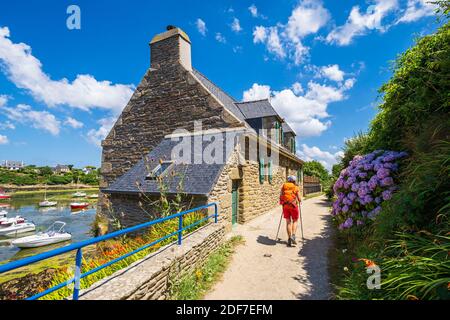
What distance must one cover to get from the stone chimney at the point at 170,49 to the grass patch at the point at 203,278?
29.7 ft

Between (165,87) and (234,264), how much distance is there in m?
9.22

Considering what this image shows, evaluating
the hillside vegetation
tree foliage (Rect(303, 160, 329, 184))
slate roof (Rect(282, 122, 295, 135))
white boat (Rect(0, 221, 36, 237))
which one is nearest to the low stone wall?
the hillside vegetation

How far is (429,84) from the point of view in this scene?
3.74m

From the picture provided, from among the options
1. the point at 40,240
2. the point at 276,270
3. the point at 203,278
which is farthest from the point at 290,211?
the point at 40,240

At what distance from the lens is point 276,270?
14.8 ft

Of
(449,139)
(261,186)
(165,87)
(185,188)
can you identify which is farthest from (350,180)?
(165,87)

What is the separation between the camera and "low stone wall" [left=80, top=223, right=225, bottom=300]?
254 centimetres

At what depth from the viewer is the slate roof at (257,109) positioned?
1285 centimetres

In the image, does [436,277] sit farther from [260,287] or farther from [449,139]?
[260,287]

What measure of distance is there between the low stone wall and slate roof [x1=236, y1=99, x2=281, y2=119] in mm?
9348

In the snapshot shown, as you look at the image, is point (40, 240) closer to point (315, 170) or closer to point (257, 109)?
point (257, 109)

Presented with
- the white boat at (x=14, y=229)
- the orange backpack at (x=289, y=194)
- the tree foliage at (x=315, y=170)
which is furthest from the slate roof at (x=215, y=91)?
the white boat at (x=14, y=229)

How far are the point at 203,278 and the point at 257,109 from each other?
1117 cm

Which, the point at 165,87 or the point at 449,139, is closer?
the point at 449,139
